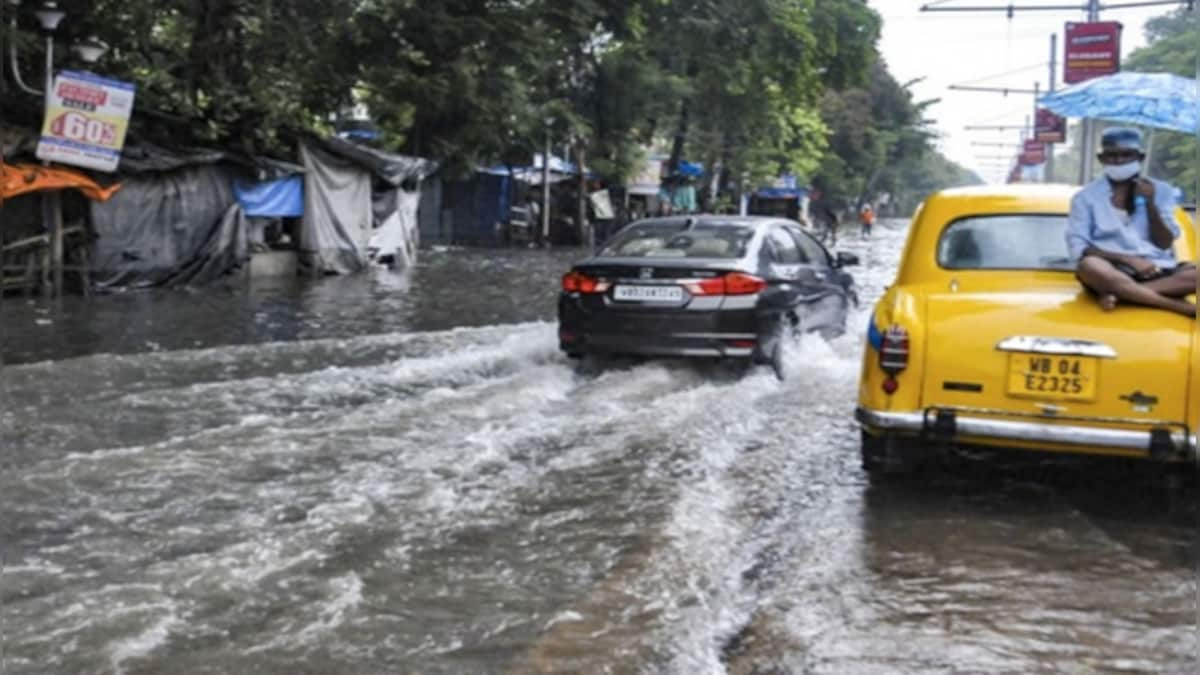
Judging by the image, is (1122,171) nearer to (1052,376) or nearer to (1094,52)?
(1052,376)

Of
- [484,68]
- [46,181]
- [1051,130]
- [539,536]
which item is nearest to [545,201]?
[484,68]

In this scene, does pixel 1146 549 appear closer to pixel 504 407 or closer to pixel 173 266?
pixel 504 407

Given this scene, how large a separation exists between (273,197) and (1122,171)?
611 inches

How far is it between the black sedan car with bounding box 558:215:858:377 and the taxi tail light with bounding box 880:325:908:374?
3.52 m

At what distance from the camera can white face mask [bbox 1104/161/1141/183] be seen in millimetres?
6148

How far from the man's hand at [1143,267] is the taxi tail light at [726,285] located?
3.74m

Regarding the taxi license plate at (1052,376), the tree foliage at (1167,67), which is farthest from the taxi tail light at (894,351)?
the tree foliage at (1167,67)

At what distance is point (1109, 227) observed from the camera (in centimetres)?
609

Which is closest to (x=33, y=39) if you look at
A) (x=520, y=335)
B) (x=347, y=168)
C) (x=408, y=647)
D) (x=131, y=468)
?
(x=347, y=168)

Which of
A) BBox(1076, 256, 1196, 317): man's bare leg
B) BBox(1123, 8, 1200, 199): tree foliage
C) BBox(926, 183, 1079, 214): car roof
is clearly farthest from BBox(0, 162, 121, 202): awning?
BBox(1123, 8, 1200, 199): tree foliage

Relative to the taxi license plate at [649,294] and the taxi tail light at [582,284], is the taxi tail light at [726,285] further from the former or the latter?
the taxi tail light at [582,284]

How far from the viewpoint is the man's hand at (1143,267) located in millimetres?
5789

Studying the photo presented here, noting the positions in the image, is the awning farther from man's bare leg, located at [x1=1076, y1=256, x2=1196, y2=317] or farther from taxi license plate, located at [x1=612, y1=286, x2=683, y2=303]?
man's bare leg, located at [x1=1076, y1=256, x2=1196, y2=317]

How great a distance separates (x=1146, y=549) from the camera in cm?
548
